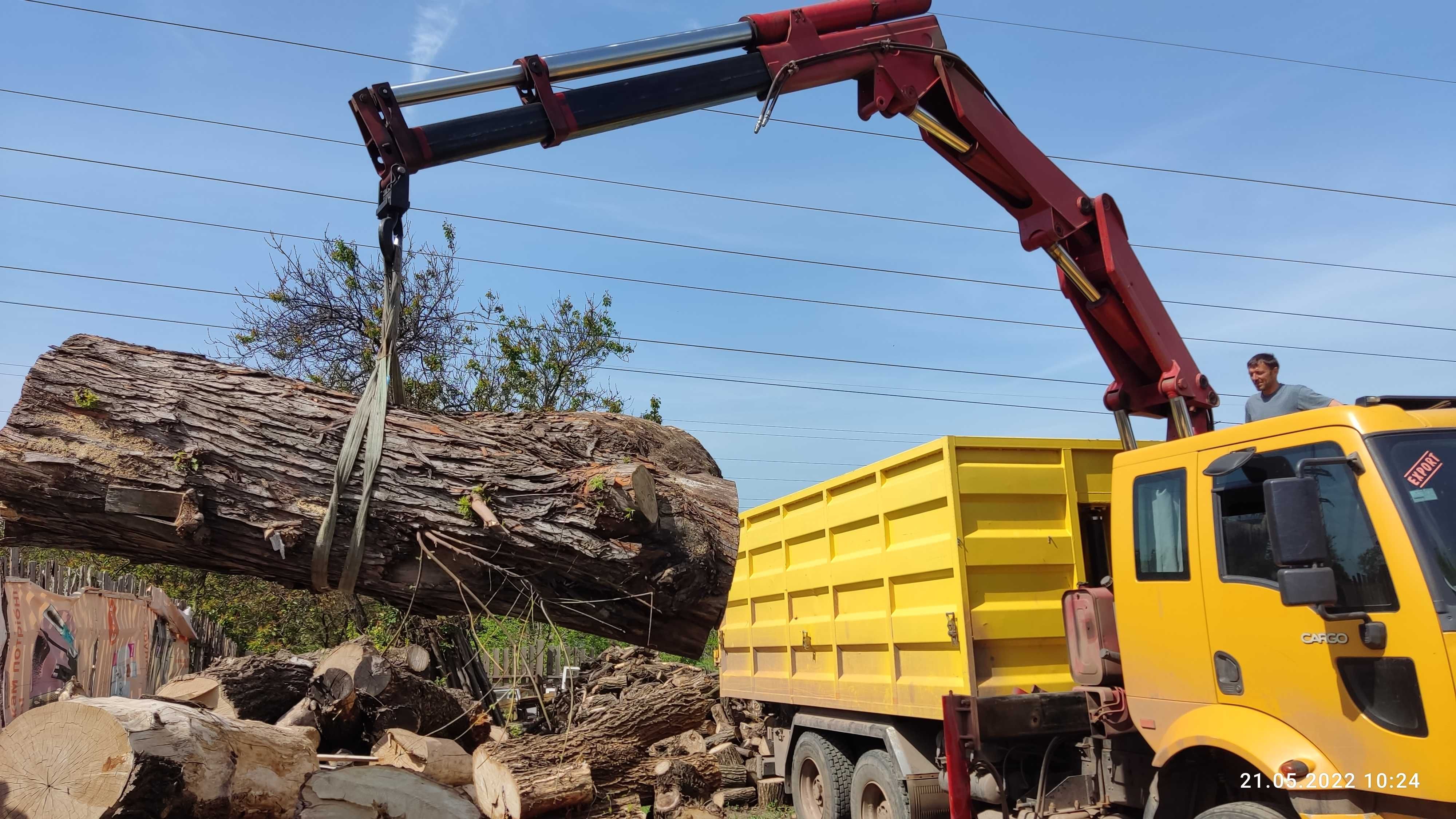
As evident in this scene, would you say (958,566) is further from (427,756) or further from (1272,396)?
(427,756)

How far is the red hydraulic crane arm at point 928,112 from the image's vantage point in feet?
16.2

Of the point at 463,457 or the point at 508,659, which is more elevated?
the point at 463,457

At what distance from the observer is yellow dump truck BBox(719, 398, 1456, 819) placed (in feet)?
10.9

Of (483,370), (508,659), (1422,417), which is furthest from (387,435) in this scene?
(483,370)

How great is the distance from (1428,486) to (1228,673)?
1.06 m

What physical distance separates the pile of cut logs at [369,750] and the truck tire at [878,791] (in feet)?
6.81

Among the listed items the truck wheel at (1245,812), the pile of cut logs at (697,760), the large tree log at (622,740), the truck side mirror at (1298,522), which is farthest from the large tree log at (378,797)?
the truck side mirror at (1298,522)

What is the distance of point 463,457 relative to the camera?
4480 millimetres

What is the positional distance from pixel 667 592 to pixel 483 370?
46.8 ft

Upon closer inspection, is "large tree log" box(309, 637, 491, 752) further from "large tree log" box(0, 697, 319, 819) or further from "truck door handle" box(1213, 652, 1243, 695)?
"truck door handle" box(1213, 652, 1243, 695)

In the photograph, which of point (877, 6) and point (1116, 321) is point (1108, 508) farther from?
point (877, 6)

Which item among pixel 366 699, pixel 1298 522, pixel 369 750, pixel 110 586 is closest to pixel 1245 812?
pixel 1298 522

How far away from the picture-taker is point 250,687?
864cm

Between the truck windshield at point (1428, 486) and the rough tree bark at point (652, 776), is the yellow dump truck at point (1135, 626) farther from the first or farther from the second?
the rough tree bark at point (652, 776)
